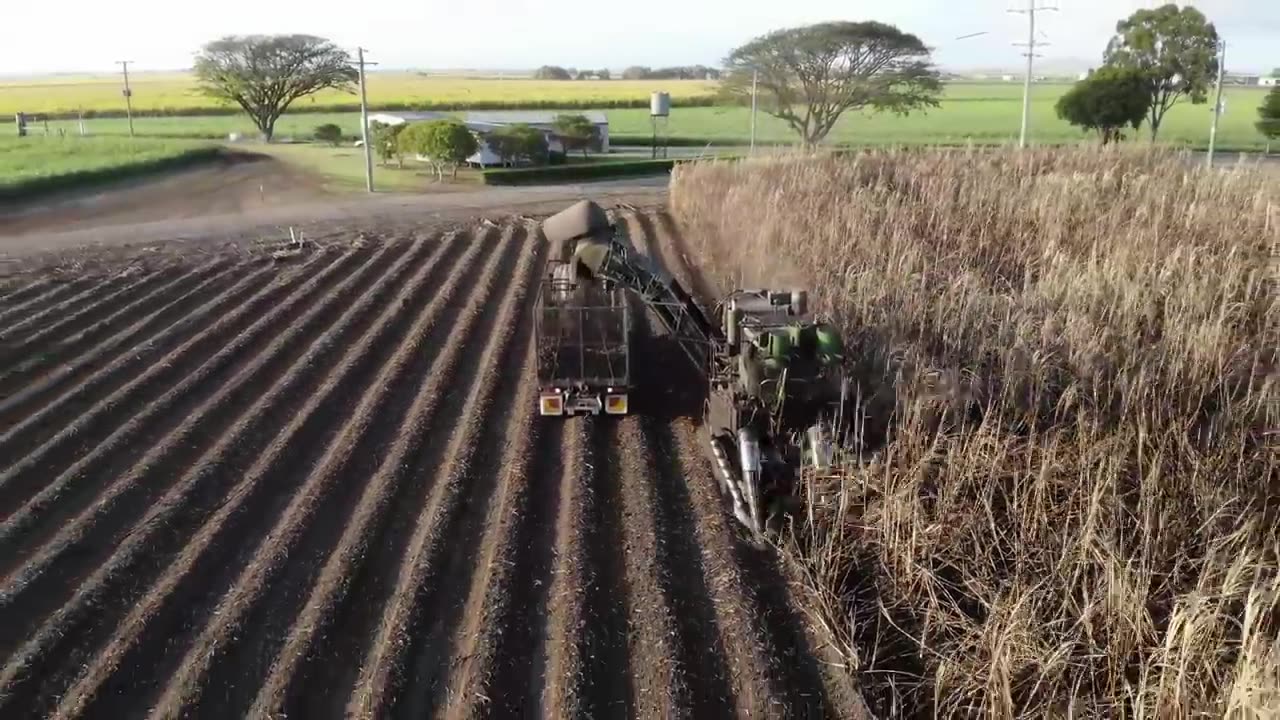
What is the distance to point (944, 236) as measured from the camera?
16312 mm

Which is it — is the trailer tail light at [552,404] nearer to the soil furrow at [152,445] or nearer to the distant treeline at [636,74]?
the soil furrow at [152,445]

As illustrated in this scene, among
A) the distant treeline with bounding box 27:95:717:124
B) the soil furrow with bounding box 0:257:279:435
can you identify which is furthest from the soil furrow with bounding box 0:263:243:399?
the distant treeline with bounding box 27:95:717:124

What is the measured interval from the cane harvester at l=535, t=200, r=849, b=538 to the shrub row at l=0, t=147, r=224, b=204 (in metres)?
24.4

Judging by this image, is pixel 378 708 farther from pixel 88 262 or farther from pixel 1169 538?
pixel 88 262

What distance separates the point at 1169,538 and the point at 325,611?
6.61 metres

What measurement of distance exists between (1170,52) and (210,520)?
145 ft

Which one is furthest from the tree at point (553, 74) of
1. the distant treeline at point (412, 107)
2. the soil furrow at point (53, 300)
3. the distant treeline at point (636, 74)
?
the soil furrow at point (53, 300)

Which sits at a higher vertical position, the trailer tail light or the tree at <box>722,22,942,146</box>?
the tree at <box>722,22,942,146</box>

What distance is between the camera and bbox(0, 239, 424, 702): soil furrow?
7.29 metres

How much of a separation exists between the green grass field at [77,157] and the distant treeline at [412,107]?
21698 mm

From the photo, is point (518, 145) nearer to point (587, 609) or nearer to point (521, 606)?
point (521, 606)

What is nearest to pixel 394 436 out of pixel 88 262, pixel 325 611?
pixel 325 611

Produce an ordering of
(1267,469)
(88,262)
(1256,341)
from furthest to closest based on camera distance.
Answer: (88,262)
(1256,341)
(1267,469)

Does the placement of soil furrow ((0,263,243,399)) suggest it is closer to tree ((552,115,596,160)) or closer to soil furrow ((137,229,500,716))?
soil furrow ((137,229,500,716))
